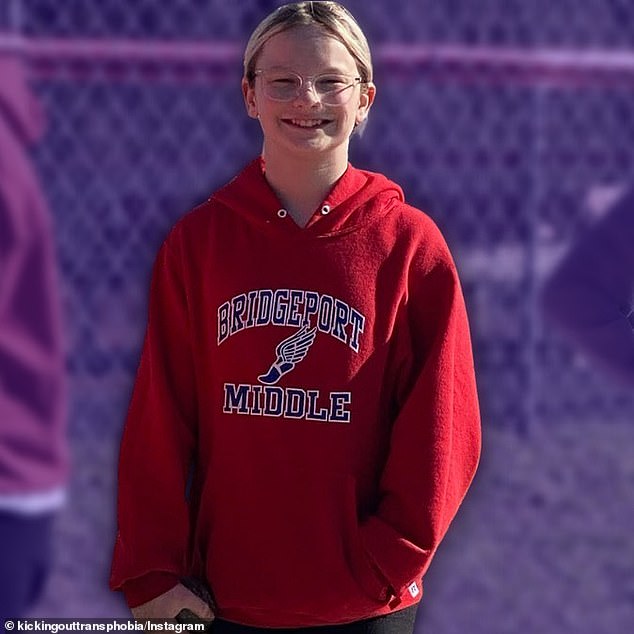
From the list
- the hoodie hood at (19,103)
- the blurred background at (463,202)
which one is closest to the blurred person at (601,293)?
the blurred background at (463,202)

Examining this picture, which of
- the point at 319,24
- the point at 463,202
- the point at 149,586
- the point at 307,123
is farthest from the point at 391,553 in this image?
the point at 463,202

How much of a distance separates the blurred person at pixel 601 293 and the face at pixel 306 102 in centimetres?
87

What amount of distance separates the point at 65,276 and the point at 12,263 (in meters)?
0.21

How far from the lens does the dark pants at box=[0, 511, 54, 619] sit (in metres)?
3.17

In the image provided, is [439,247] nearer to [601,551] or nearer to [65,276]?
[65,276]

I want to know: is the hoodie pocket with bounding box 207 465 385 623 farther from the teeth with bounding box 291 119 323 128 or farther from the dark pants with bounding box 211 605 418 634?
the teeth with bounding box 291 119 323 128

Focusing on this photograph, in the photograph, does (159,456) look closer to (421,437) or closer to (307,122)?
(421,437)

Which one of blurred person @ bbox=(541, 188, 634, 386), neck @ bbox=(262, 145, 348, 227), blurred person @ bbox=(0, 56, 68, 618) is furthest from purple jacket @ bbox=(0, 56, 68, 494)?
neck @ bbox=(262, 145, 348, 227)

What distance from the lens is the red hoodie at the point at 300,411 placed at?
1.83 metres

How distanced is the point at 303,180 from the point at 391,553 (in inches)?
22.4

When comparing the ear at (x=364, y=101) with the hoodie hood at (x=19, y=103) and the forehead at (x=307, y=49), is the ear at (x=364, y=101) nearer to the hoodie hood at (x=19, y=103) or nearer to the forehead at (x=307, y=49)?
the forehead at (x=307, y=49)

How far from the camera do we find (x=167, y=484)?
190 cm

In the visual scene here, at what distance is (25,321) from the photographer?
3.16 m

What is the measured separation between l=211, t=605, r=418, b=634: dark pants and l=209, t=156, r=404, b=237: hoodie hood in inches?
22.7
